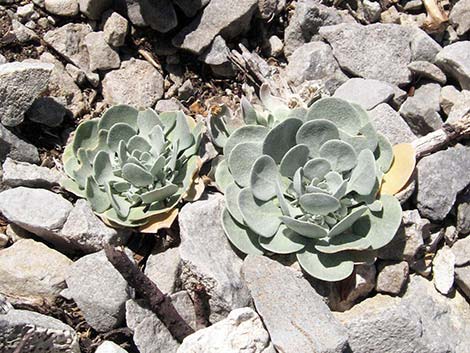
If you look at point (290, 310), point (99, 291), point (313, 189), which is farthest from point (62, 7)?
point (290, 310)

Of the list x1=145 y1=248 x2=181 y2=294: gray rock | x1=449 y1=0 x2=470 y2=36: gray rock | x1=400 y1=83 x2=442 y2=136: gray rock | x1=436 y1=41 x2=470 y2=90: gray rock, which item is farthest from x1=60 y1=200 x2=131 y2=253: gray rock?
x1=449 y1=0 x2=470 y2=36: gray rock

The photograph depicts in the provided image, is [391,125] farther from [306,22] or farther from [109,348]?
[109,348]

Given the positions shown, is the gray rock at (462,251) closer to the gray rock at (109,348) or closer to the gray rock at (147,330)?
the gray rock at (147,330)

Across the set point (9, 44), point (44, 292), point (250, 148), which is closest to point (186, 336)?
point (44, 292)

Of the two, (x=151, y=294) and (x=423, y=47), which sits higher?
(x=423, y=47)

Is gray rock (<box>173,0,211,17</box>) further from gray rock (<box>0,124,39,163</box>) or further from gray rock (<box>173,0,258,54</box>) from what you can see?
gray rock (<box>0,124,39,163</box>)

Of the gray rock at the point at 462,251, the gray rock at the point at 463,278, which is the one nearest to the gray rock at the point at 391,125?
the gray rock at the point at 462,251

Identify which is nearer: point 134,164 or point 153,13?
point 134,164
